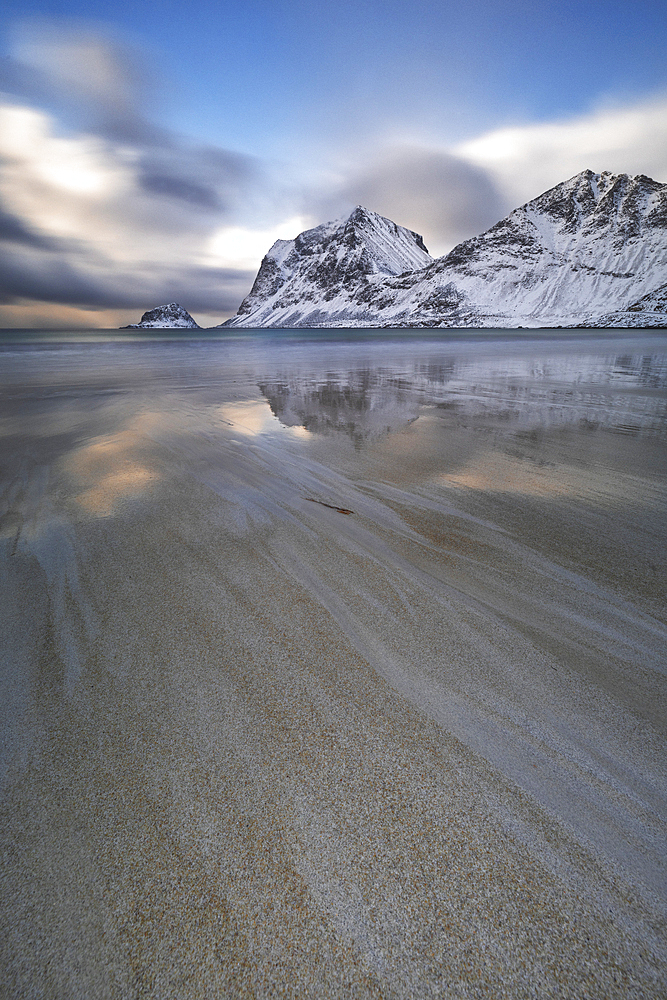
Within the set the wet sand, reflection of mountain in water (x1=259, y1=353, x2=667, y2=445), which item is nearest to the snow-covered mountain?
reflection of mountain in water (x1=259, y1=353, x2=667, y2=445)

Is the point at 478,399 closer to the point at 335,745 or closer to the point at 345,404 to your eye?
the point at 345,404

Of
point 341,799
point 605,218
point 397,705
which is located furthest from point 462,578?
point 605,218

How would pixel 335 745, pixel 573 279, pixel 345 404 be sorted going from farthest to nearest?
1. pixel 573 279
2. pixel 345 404
3. pixel 335 745

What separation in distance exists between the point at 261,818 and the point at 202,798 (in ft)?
0.70

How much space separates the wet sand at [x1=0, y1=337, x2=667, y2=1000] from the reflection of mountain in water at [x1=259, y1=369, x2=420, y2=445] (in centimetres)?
306

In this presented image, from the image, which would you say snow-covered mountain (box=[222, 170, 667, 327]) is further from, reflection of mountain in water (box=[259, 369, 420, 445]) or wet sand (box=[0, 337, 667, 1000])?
wet sand (box=[0, 337, 667, 1000])

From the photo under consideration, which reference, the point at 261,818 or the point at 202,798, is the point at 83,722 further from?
the point at 261,818

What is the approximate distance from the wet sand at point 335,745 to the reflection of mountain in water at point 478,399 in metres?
3.26

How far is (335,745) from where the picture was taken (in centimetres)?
160

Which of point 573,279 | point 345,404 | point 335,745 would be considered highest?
point 573,279

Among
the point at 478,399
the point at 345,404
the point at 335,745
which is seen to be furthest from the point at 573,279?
the point at 335,745

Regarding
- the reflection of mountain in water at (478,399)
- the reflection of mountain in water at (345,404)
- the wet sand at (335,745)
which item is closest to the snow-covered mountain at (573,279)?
the reflection of mountain in water at (478,399)

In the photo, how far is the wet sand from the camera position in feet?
3.54

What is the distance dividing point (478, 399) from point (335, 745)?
8.76 metres
